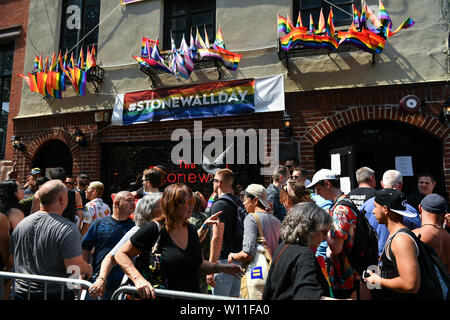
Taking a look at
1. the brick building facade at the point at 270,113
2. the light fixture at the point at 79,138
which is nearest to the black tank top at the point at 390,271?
the brick building facade at the point at 270,113

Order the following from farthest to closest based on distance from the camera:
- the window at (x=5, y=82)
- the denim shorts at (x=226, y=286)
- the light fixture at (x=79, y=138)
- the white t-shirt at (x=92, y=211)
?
1. the window at (x=5, y=82)
2. the light fixture at (x=79, y=138)
3. the white t-shirt at (x=92, y=211)
4. the denim shorts at (x=226, y=286)

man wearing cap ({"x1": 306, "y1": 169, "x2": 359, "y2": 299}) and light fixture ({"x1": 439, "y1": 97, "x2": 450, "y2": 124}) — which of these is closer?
man wearing cap ({"x1": 306, "y1": 169, "x2": 359, "y2": 299})

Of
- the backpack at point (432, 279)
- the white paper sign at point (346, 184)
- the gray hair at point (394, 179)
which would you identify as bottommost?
the backpack at point (432, 279)

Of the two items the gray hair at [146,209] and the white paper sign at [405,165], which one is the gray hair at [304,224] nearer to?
the gray hair at [146,209]

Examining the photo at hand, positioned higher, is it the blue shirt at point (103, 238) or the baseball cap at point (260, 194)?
the baseball cap at point (260, 194)

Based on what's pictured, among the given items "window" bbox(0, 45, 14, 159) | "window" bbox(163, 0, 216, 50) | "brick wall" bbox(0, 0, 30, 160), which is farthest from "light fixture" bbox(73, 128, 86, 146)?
Result: "window" bbox(0, 45, 14, 159)

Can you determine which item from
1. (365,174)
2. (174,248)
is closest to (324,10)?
(365,174)

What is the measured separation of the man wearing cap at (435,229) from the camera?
286 cm

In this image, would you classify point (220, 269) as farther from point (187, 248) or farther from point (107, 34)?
point (107, 34)

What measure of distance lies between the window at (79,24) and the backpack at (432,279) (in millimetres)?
8298

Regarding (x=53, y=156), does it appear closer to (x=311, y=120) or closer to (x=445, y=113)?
(x=311, y=120)

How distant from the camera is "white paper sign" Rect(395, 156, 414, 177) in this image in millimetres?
5902

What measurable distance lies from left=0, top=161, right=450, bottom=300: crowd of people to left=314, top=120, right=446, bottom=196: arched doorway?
2.75m

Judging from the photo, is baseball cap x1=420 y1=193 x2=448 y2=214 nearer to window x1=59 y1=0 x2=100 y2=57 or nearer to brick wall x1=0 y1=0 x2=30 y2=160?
window x1=59 y1=0 x2=100 y2=57
